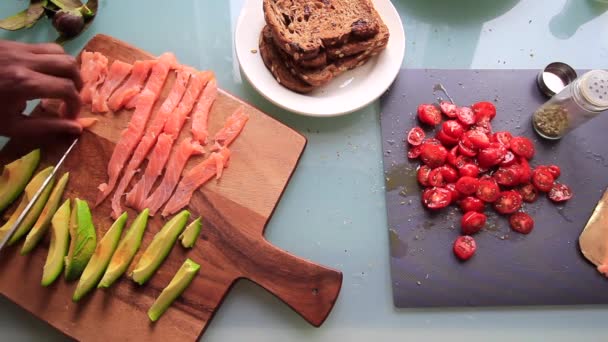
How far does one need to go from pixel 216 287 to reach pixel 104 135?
0.71 metres

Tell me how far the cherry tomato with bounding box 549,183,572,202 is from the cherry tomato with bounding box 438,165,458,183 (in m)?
0.39

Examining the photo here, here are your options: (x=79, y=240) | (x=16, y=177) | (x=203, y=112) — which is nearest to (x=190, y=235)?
(x=79, y=240)

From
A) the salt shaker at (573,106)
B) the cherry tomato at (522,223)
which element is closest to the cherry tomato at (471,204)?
the cherry tomato at (522,223)

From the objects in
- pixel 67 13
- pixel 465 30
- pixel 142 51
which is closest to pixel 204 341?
pixel 142 51

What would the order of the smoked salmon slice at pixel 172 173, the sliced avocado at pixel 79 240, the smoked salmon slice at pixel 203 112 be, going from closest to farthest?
the sliced avocado at pixel 79 240 → the smoked salmon slice at pixel 172 173 → the smoked salmon slice at pixel 203 112

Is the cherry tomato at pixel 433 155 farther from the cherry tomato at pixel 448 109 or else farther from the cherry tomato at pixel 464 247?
the cherry tomato at pixel 464 247

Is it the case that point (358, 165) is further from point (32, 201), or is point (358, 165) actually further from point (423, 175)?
point (32, 201)

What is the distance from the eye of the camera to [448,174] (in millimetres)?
1911

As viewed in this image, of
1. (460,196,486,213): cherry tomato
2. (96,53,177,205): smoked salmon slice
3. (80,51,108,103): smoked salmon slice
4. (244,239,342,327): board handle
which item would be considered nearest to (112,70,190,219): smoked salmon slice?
(96,53,177,205): smoked salmon slice

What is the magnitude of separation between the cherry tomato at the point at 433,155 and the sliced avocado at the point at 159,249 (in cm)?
92

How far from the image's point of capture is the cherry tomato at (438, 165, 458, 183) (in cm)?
Result: 191

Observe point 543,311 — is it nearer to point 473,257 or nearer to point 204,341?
point 473,257

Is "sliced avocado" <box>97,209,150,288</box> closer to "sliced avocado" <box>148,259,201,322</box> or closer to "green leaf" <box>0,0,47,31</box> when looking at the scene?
"sliced avocado" <box>148,259,201,322</box>

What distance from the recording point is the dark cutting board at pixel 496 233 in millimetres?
1806
